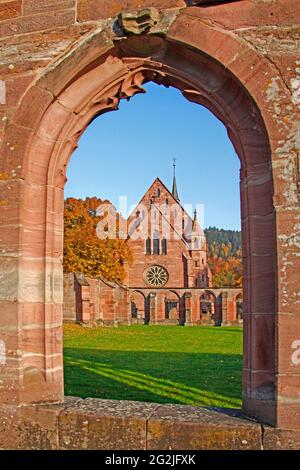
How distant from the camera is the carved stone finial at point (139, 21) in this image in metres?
3.23

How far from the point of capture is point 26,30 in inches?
142

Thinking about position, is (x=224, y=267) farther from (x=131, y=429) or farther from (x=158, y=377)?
(x=131, y=429)

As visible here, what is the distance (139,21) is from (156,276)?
40982 mm

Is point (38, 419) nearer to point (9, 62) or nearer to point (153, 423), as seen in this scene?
point (153, 423)

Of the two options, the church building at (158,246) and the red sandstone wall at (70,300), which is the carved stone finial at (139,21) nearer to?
the red sandstone wall at (70,300)

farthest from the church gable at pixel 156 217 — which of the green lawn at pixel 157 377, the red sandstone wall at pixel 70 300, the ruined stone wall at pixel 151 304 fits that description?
the green lawn at pixel 157 377

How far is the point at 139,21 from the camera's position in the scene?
10.7 feet

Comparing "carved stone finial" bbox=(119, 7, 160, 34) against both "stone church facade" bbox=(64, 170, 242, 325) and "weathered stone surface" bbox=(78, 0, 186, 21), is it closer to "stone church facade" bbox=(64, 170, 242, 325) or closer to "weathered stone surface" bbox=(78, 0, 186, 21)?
"weathered stone surface" bbox=(78, 0, 186, 21)

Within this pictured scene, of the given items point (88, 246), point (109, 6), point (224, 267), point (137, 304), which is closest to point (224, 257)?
point (224, 267)

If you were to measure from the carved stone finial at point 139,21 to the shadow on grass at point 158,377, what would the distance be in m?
4.57

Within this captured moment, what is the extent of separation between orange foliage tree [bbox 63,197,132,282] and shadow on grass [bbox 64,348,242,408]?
1871 centimetres

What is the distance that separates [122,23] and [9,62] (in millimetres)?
982
